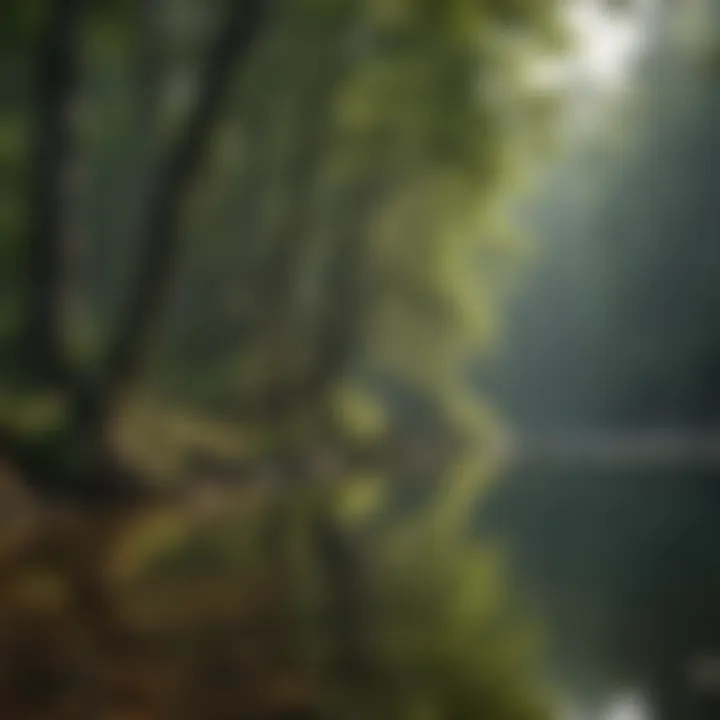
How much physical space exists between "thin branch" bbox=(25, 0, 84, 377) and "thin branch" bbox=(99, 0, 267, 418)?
0.35 feet

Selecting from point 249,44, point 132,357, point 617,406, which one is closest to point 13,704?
point 132,357

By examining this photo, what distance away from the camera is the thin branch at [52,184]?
201 cm

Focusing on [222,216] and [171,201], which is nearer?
[171,201]

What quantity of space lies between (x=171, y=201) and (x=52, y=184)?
0.20 meters

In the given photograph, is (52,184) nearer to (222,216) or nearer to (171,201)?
(171,201)

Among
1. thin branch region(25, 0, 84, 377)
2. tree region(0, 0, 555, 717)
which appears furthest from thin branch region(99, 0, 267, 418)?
thin branch region(25, 0, 84, 377)

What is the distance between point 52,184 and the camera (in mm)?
2078

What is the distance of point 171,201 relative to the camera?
211cm

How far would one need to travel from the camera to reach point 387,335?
2.50m

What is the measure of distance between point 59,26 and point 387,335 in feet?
2.90

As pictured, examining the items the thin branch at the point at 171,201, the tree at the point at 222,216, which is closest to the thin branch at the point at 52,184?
the tree at the point at 222,216

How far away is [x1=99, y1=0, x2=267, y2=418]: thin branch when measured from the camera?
2.07m

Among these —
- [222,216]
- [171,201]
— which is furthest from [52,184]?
[222,216]

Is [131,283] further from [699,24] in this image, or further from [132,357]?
[699,24]
